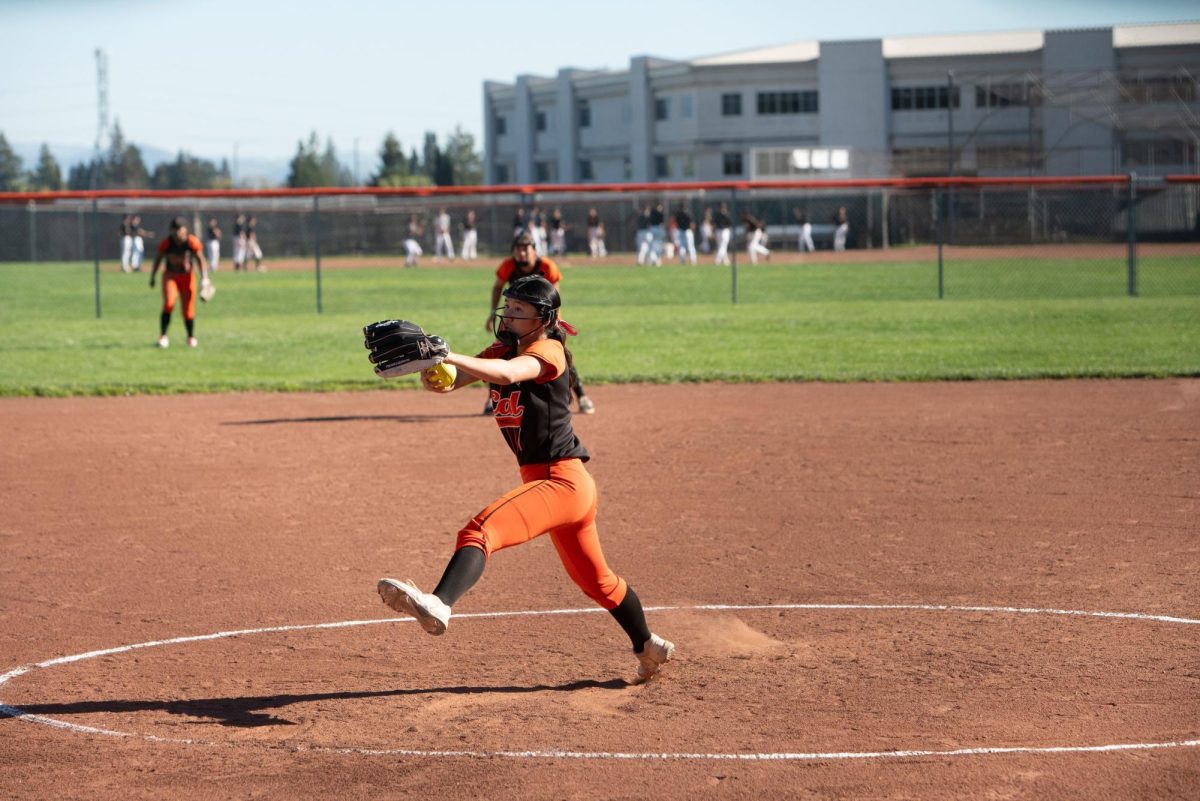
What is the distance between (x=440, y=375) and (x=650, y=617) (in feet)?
8.39

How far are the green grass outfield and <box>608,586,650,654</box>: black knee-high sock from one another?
38.2ft

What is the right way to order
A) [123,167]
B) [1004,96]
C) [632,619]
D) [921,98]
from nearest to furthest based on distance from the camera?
[632,619], [1004,96], [921,98], [123,167]

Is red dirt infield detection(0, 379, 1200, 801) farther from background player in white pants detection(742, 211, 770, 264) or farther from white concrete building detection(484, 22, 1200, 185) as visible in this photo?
white concrete building detection(484, 22, 1200, 185)

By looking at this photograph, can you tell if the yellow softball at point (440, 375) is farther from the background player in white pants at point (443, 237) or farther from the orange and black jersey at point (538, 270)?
the background player in white pants at point (443, 237)

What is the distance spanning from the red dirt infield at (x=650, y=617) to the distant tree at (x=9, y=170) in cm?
11571

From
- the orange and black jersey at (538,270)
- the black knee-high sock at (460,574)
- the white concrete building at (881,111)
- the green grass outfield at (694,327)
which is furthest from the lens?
the white concrete building at (881,111)

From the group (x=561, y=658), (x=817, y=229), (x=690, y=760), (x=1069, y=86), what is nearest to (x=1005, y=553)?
(x=561, y=658)

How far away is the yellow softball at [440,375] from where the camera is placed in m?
5.52

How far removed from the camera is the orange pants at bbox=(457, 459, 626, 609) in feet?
19.5

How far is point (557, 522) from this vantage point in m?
6.07

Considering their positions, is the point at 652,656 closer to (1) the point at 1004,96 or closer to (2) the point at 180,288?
(2) the point at 180,288

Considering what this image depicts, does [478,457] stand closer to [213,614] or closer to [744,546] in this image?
[744,546]

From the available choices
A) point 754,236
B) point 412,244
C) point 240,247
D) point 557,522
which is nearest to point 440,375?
point 557,522

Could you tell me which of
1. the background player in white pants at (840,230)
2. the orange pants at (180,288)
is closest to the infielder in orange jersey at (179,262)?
the orange pants at (180,288)
